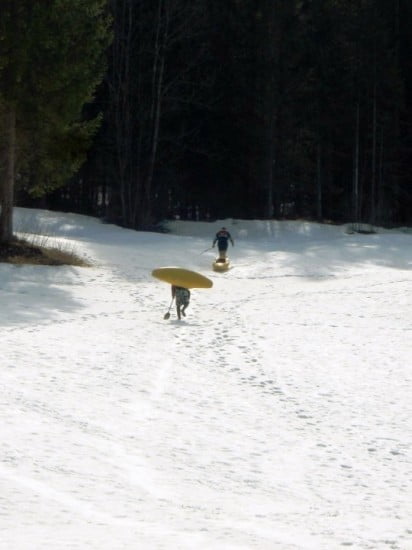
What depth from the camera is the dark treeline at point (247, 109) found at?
43625mm

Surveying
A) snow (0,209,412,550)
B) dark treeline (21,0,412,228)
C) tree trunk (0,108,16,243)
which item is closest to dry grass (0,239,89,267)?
tree trunk (0,108,16,243)

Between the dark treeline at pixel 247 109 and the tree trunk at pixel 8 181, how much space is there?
1538 cm

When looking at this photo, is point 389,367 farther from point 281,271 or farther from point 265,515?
point 281,271

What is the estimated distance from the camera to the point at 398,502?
7781 mm

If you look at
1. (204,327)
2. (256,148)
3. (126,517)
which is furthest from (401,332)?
(256,148)

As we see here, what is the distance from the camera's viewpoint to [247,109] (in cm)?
4631

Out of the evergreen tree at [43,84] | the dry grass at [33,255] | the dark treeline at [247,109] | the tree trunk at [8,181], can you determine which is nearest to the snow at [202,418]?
the dry grass at [33,255]

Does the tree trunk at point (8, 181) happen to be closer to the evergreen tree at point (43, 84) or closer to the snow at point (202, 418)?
the evergreen tree at point (43, 84)

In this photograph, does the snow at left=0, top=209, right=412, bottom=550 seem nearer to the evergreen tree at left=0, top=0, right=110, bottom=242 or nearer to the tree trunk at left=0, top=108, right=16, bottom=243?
the tree trunk at left=0, top=108, right=16, bottom=243

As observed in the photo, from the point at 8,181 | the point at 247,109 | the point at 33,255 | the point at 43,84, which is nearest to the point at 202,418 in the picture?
the point at 33,255

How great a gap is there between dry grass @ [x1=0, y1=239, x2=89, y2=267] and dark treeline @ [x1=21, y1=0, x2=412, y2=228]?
47.7 ft

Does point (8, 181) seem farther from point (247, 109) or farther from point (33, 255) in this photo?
point (247, 109)

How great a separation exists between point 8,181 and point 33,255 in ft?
7.27

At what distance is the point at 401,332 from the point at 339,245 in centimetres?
1814
